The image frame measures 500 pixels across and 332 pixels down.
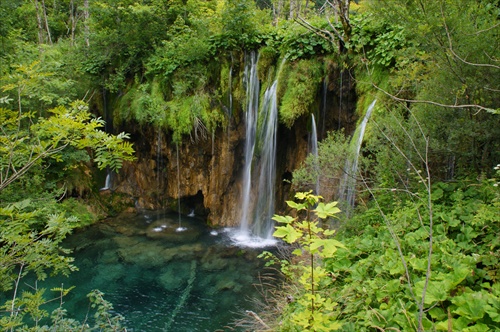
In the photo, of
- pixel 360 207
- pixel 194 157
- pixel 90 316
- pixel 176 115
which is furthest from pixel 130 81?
pixel 360 207

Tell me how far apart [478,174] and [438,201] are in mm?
602

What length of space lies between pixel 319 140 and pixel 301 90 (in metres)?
1.53

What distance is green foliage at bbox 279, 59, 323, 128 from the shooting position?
29.3 feet

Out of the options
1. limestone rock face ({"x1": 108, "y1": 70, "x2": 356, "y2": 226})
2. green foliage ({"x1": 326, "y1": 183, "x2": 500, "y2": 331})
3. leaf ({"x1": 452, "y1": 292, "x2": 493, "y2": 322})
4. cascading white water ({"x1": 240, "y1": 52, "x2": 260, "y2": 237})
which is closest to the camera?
leaf ({"x1": 452, "y1": 292, "x2": 493, "y2": 322})

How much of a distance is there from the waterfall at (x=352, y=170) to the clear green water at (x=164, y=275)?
7.98ft

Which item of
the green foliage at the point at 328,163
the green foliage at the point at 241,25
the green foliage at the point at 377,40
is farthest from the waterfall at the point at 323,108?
the green foliage at the point at 328,163

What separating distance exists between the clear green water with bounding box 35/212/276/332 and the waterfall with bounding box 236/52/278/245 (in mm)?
1093

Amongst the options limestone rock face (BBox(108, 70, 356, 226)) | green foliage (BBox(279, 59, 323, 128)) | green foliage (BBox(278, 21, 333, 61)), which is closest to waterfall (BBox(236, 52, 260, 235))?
limestone rock face (BBox(108, 70, 356, 226))

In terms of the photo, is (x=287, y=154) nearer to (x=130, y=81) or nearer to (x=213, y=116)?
(x=213, y=116)

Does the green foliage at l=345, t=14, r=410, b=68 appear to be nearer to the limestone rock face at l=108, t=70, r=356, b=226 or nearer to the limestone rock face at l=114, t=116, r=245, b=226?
the limestone rock face at l=108, t=70, r=356, b=226

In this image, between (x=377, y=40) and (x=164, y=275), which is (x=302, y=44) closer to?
(x=377, y=40)

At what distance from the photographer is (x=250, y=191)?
10.9 m

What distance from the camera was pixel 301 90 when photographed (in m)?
8.85

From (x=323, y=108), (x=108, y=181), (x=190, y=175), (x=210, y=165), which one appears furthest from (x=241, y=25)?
(x=108, y=181)
